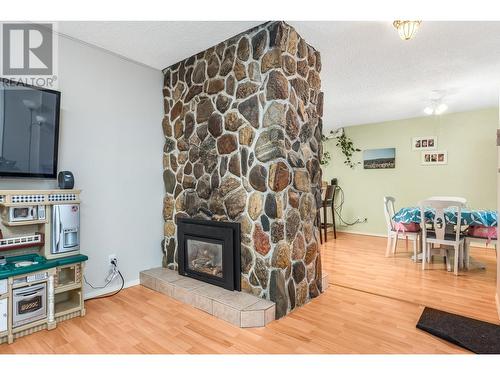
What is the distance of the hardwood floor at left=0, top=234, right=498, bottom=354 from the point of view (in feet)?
6.16

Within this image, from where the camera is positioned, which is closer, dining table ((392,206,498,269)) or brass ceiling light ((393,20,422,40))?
brass ceiling light ((393,20,422,40))

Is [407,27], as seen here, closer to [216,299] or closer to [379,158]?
[216,299]

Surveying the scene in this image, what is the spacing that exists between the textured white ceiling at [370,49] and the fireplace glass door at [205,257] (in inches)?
74.8

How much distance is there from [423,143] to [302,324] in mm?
4679

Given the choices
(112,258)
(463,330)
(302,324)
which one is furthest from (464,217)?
(112,258)

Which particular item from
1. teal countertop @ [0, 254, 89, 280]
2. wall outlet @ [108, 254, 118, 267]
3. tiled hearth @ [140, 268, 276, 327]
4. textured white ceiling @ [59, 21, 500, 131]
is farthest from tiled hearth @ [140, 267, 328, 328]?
textured white ceiling @ [59, 21, 500, 131]

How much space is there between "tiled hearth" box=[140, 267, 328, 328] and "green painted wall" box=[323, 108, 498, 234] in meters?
3.60

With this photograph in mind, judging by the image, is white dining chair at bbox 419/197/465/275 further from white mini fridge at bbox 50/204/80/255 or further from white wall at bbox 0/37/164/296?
white mini fridge at bbox 50/204/80/255

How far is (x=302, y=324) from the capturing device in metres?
2.19

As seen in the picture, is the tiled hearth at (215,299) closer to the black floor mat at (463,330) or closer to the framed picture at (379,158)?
the black floor mat at (463,330)
